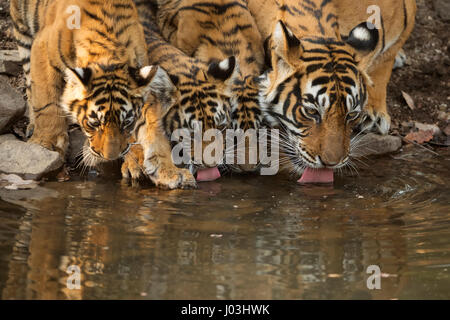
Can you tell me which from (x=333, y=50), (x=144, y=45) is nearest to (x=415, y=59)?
A: (x=333, y=50)

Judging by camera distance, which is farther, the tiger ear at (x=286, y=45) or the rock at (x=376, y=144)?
the rock at (x=376, y=144)

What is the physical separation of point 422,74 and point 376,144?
62.0 inches

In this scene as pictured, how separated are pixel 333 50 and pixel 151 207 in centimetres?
183

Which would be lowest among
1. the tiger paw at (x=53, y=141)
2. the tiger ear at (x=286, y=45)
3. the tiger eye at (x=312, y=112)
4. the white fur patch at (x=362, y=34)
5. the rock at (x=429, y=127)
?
the tiger paw at (x=53, y=141)

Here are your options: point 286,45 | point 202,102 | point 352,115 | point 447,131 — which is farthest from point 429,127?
point 202,102

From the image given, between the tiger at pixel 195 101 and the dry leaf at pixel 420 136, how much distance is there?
75.3 inches

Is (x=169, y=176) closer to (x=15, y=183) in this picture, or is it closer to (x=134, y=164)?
(x=134, y=164)

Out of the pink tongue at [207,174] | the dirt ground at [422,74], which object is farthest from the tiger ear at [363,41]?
the pink tongue at [207,174]

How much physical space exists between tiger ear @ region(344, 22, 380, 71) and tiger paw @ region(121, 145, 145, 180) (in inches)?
69.0

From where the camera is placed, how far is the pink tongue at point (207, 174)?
587 centimetres

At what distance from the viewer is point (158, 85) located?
18.3 feet

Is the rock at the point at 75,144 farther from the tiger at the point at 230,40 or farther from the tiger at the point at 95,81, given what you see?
the tiger at the point at 230,40

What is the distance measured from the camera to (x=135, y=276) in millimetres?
3967
